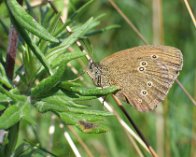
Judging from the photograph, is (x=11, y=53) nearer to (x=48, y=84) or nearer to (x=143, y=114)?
(x=48, y=84)

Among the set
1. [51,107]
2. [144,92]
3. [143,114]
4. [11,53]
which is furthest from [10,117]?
[143,114]

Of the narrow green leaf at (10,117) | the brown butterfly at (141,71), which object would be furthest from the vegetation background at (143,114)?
the narrow green leaf at (10,117)

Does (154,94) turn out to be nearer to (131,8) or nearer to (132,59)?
(132,59)

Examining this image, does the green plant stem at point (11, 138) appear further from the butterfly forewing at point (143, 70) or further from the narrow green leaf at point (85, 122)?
the butterfly forewing at point (143, 70)

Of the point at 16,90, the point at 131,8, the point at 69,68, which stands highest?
the point at 16,90

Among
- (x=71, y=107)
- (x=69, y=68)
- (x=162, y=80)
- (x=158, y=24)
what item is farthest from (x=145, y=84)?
(x=158, y=24)

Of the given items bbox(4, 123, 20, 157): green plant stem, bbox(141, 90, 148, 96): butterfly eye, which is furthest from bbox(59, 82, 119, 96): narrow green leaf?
bbox(141, 90, 148, 96): butterfly eye

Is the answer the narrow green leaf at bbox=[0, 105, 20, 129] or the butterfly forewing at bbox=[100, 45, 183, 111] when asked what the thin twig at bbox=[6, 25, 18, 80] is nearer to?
the narrow green leaf at bbox=[0, 105, 20, 129]
